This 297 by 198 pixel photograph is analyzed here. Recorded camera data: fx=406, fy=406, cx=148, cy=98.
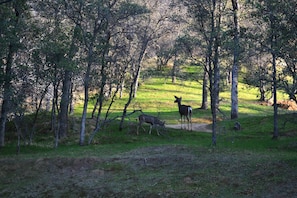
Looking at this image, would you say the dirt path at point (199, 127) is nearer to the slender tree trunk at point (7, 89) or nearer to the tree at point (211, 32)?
the tree at point (211, 32)

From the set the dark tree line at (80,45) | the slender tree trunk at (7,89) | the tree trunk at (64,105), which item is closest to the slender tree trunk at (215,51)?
the dark tree line at (80,45)

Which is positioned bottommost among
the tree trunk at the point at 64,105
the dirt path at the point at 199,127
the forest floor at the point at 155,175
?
the forest floor at the point at 155,175

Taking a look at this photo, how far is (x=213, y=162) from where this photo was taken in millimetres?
18578

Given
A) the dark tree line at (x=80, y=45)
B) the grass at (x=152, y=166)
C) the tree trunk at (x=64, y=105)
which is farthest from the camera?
the tree trunk at (x=64, y=105)

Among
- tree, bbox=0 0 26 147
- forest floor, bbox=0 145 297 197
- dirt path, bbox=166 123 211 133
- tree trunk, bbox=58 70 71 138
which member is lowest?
forest floor, bbox=0 145 297 197

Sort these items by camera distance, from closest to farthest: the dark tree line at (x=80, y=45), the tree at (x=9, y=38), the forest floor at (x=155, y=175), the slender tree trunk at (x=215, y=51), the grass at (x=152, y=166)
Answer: the forest floor at (x=155, y=175) → the grass at (x=152, y=166) → the tree at (x=9, y=38) → the dark tree line at (x=80, y=45) → the slender tree trunk at (x=215, y=51)

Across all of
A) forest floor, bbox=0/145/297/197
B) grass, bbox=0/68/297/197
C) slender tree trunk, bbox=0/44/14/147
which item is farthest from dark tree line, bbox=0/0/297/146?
forest floor, bbox=0/145/297/197

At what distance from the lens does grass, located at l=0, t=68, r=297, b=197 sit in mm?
15297

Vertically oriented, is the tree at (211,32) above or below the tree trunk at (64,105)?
above

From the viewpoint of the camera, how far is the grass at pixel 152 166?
1530cm

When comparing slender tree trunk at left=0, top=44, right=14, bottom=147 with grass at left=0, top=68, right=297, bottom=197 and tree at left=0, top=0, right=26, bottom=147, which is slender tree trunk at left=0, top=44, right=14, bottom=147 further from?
grass at left=0, top=68, right=297, bottom=197

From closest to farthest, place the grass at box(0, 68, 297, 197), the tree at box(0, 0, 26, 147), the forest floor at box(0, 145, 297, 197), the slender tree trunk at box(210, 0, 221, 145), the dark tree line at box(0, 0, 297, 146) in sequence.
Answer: the forest floor at box(0, 145, 297, 197) < the grass at box(0, 68, 297, 197) < the tree at box(0, 0, 26, 147) < the dark tree line at box(0, 0, 297, 146) < the slender tree trunk at box(210, 0, 221, 145)

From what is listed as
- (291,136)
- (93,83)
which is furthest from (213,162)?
(93,83)

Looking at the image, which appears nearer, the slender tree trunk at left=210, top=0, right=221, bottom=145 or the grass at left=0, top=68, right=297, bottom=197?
the grass at left=0, top=68, right=297, bottom=197
